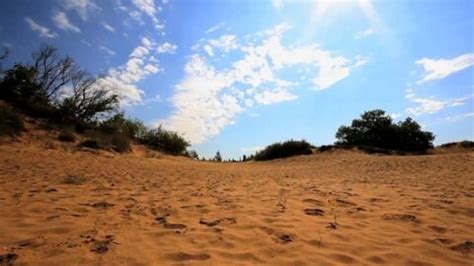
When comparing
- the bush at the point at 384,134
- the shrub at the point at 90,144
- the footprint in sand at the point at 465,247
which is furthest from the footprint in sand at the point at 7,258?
the bush at the point at 384,134

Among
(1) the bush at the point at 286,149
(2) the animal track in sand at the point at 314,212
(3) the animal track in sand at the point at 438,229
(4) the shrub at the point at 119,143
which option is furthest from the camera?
(1) the bush at the point at 286,149

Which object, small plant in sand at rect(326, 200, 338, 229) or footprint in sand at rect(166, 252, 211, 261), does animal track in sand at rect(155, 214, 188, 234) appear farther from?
small plant in sand at rect(326, 200, 338, 229)

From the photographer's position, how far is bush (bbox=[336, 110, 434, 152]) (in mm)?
26656

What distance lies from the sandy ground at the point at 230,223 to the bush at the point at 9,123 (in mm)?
7573

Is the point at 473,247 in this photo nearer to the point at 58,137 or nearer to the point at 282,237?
the point at 282,237

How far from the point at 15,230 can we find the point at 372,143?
26312 millimetres

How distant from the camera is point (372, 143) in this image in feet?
90.5

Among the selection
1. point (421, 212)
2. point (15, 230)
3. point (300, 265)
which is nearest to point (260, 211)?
point (300, 265)

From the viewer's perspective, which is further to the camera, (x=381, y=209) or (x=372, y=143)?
(x=372, y=143)

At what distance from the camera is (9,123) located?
15781mm

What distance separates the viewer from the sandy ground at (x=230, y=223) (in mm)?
3900

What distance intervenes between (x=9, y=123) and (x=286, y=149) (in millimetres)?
15727

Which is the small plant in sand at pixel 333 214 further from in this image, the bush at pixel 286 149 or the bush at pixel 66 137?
the bush at pixel 286 149

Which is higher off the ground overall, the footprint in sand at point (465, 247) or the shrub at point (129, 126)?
the shrub at point (129, 126)
